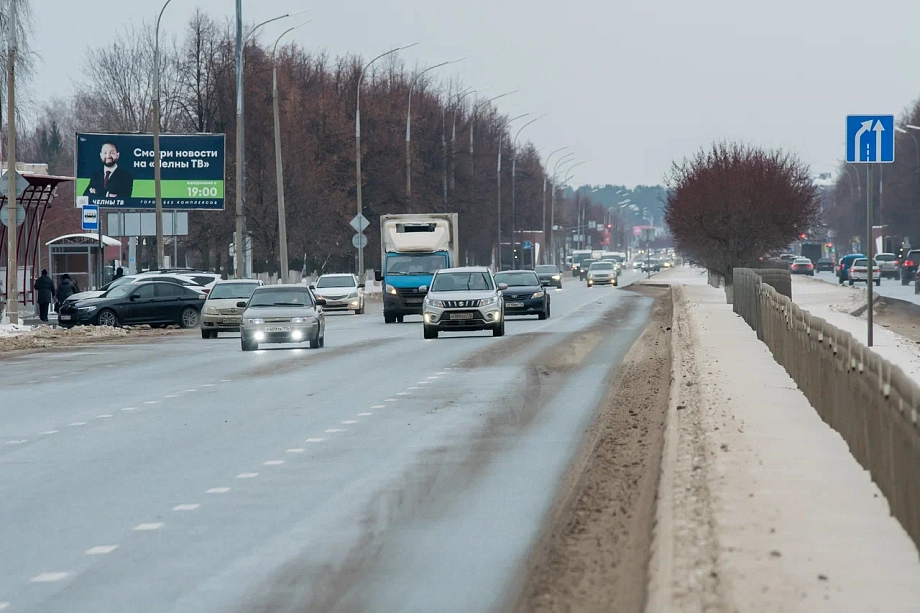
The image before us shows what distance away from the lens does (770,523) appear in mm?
9555

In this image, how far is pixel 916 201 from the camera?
14675 centimetres

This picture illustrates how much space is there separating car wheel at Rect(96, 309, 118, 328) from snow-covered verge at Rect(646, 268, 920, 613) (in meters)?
28.6

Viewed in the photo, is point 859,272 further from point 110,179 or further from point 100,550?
point 100,550

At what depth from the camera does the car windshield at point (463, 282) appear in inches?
1449

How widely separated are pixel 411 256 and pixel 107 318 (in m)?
9.10

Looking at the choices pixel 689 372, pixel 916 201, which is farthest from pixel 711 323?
pixel 916 201

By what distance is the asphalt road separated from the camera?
8.55 m

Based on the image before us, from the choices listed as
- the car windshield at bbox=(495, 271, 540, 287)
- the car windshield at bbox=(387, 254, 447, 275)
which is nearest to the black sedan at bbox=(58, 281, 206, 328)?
the car windshield at bbox=(387, 254, 447, 275)

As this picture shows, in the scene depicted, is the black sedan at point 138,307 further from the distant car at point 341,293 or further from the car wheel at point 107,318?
the distant car at point 341,293

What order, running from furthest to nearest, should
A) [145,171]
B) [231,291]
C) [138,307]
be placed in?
[145,171], [138,307], [231,291]

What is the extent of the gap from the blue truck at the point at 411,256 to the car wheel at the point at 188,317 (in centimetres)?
523

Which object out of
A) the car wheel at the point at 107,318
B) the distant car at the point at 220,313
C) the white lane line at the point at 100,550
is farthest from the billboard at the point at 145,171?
the white lane line at the point at 100,550

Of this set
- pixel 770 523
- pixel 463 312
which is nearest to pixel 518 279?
pixel 463 312

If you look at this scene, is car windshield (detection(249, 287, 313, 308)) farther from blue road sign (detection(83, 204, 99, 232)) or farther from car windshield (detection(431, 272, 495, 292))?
blue road sign (detection(83, 204, 99, 232))
